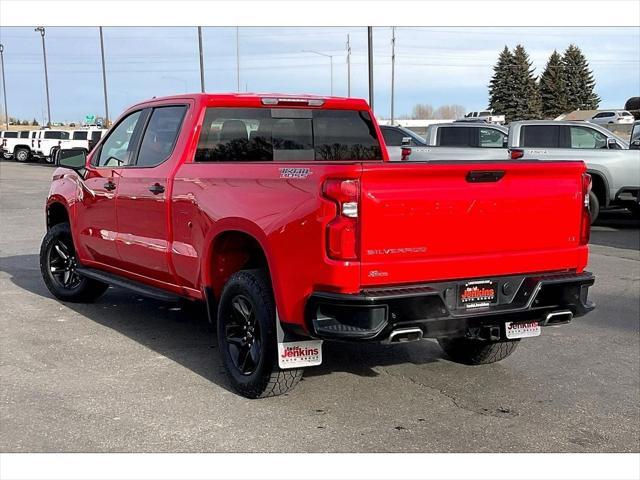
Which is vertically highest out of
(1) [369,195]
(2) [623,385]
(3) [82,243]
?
(1) [369,195]

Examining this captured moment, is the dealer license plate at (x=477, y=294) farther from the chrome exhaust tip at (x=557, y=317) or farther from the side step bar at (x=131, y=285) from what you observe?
the side step bar at (x=131, y=285)

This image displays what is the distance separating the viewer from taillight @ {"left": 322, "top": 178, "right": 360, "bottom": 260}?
411 centimetres

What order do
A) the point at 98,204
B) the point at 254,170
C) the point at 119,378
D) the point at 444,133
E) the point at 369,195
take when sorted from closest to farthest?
the point at 369,195, the point at 254,170, the point at 119,378, the point at 98,204, the point at 444,133

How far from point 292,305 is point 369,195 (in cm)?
80

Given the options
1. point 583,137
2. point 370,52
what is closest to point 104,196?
point 583,137

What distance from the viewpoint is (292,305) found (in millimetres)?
4398

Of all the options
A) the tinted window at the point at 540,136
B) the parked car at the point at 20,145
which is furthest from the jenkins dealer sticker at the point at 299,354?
the parked car at the point at 20,145

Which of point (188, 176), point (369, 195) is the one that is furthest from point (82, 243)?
point (369, 195)

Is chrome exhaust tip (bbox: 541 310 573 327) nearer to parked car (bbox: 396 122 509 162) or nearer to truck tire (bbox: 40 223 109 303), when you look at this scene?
truck tire (bbox: 40 223 109 303)

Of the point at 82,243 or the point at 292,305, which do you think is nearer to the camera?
the point at 292,305

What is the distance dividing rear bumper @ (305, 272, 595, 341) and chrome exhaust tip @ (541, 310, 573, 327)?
0.02 meters

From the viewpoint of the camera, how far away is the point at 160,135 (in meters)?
6.12

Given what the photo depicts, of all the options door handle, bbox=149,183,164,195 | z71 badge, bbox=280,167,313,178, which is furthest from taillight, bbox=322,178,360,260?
door handle, bbox=149,183,164,195

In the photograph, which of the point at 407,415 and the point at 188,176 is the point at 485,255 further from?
the point at 188,176
